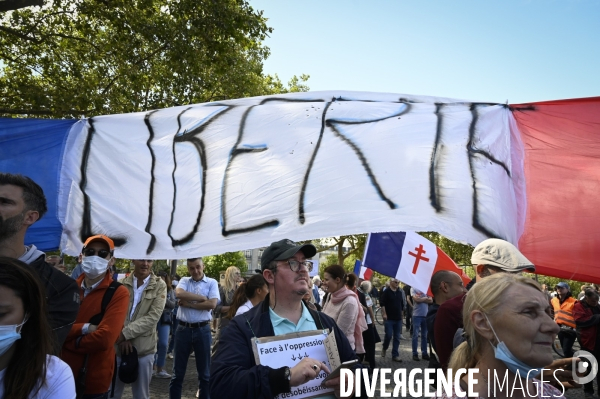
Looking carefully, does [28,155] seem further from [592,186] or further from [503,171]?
[592,186]

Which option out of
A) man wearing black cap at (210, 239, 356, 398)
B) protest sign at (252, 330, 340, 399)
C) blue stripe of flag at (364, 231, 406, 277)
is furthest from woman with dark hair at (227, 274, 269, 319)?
protest sign at (252, 330, 340, 399)

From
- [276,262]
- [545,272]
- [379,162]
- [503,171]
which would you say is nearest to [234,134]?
[379,162]

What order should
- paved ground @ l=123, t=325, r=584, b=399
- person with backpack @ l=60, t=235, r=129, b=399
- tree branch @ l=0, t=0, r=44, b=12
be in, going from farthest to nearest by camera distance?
paved ground @ l=123, t=325, r=584, b=399 < tree branch @ l=0, t=0, r=44, b=12 < person with backpack @ l=60, t=235, r=129, b=399

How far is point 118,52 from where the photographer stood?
10.2m

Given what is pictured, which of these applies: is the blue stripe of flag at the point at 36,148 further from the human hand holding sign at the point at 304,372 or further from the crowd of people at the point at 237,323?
the human hand holding sign at the point at 304,372

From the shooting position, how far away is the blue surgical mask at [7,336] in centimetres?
187

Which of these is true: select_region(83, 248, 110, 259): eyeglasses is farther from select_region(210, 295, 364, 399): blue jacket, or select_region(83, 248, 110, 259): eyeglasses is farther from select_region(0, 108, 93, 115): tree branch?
select_region(0, 108, 93, 115): tree branch

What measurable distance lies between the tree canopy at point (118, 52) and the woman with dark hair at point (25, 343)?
26.9ft

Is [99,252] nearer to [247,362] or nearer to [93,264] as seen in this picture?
[93,264]

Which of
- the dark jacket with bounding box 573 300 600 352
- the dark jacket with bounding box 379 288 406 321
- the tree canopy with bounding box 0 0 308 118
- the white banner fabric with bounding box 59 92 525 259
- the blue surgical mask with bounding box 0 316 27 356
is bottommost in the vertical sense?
the dark jacket with bounding box 379 288 406 321

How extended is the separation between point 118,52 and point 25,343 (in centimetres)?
924

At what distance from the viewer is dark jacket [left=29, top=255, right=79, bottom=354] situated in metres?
2.64

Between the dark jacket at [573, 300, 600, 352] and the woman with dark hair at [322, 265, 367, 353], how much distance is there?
14.2 ft

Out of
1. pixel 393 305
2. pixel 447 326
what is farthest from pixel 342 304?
pixel 393 305
